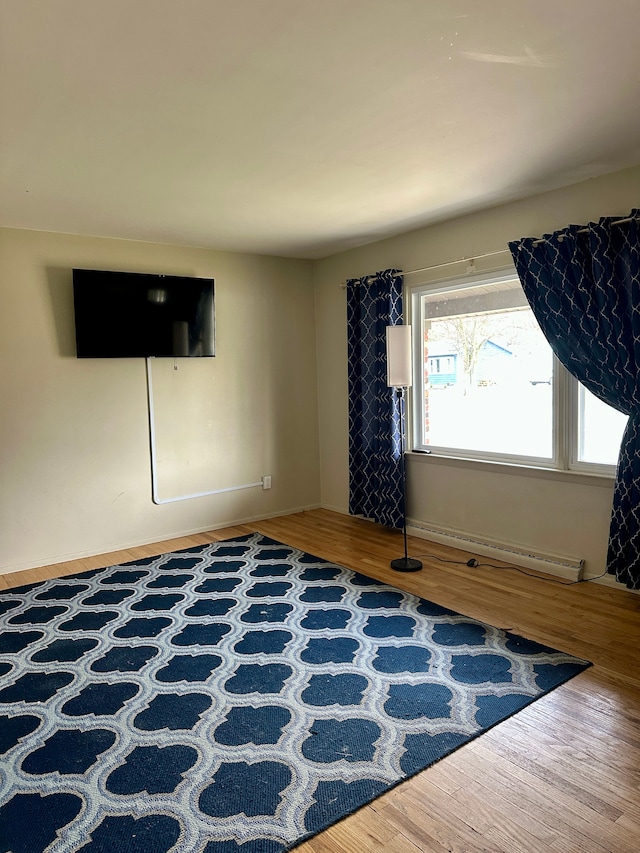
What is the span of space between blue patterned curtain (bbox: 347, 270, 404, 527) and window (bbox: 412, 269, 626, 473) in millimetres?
220

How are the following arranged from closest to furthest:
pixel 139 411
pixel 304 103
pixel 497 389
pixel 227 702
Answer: pixel 304 103 → pixel 227 702 → pixel 497 389 → pixel 139 411

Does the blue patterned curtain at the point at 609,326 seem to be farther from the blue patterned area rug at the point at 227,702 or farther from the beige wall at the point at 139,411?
the beige wall at the point at 139,411

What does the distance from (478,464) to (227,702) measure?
8.21 ft

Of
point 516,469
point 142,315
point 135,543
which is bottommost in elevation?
point 135,543

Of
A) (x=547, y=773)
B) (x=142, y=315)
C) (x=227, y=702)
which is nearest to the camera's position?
(x=547, y=773)

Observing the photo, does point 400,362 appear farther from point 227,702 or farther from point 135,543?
point 135,543

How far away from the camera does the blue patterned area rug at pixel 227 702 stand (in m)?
1.81

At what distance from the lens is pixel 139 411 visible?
459 cm

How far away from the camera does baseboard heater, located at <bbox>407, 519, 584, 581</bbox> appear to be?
3625mm

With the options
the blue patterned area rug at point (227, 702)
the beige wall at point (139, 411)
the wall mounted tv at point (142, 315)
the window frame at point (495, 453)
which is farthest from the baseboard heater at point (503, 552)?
the wall mounted tv at point (142, 315)

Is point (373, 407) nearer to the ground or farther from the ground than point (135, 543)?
farther from the ground

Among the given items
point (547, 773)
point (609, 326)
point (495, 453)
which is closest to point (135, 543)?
point (495, 453)

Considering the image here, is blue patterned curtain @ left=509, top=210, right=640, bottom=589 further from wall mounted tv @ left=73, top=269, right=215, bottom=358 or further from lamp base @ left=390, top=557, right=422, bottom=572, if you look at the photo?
wall mounted tv @ left=73, top=269, right=215, bottom=358

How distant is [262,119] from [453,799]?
261 cm
